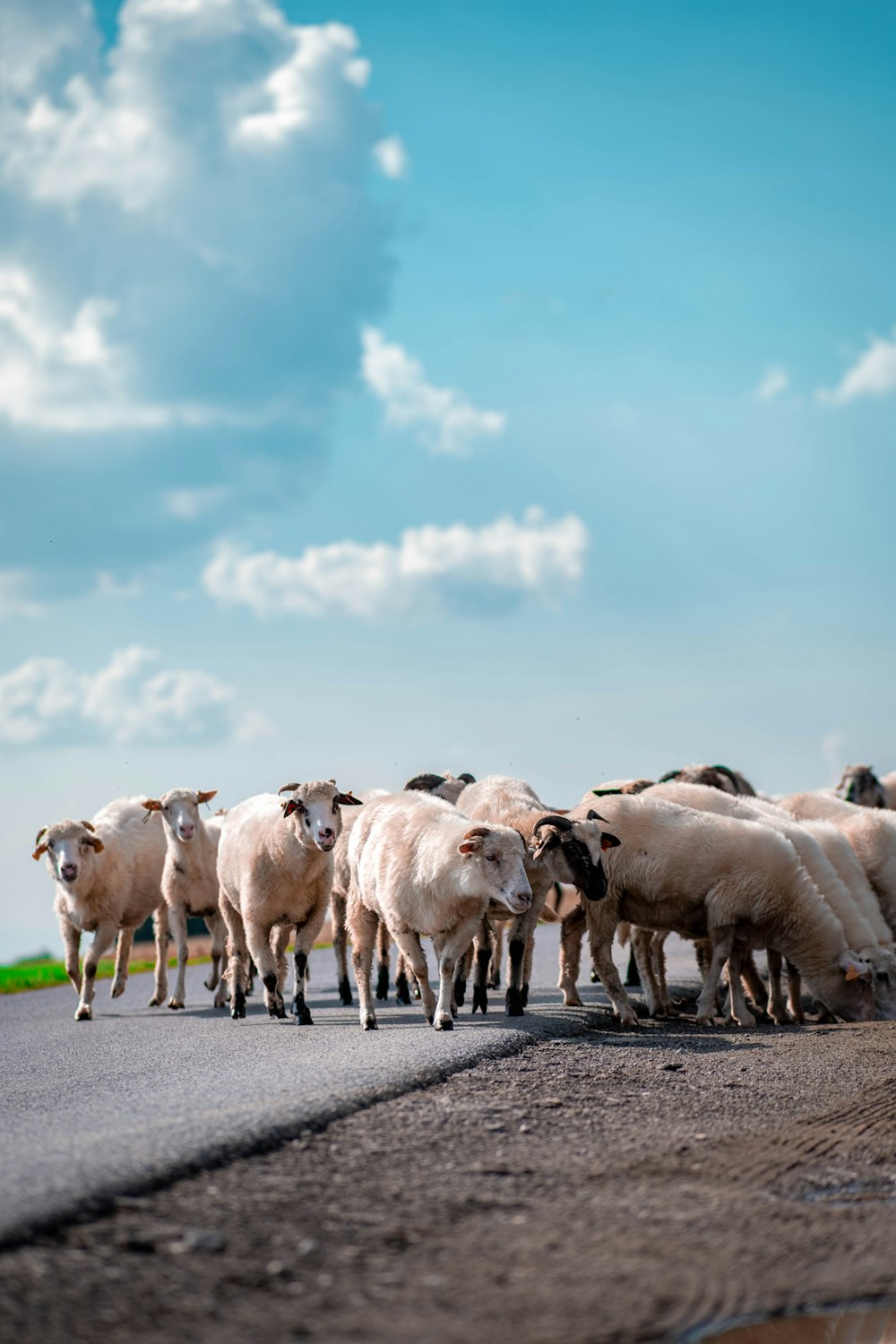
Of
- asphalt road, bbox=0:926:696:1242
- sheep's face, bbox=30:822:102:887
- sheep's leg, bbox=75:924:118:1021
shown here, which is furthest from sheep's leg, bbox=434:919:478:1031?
sheep's face, bbox=30:822:102:887

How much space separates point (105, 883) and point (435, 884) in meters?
6.29

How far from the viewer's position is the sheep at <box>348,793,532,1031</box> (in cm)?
1161

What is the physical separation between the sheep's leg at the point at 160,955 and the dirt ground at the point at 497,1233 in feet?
29.3

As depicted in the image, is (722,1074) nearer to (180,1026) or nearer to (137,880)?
(180,1026)

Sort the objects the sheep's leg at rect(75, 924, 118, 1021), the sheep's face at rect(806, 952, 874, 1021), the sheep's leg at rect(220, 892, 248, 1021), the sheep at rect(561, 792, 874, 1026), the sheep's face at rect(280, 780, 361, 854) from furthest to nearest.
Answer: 1. the sheep's leg at rect(75, 924, 118, 1021)
2. the sheep's leg at rect(220, 892, 248, 1021)
3. the sheep's face at rect(806, 952, 874, 1021)
4. the sheep at rect(561, 792, 874, 1026)
5. the sheep's face at rect(280, 780, 361, 854)

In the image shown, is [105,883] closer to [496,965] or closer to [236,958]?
[236,958]

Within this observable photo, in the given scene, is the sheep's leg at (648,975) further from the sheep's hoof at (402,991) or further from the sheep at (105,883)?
the sheep at (105,883)

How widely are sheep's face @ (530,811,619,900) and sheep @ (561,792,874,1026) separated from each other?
525mm

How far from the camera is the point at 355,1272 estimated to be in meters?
4.91

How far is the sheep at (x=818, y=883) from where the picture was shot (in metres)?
13.4

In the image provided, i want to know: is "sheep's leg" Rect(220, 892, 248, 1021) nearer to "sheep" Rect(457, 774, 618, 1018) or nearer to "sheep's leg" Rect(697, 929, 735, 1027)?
"sheep" Rect(457, 774, 618, 1018)

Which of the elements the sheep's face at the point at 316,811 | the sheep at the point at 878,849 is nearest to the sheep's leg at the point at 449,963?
the sheep's face at the point at 316,811

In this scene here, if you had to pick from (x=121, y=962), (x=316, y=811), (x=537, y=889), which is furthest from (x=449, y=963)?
(x=121, y=962)

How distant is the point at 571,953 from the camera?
1398 cm
